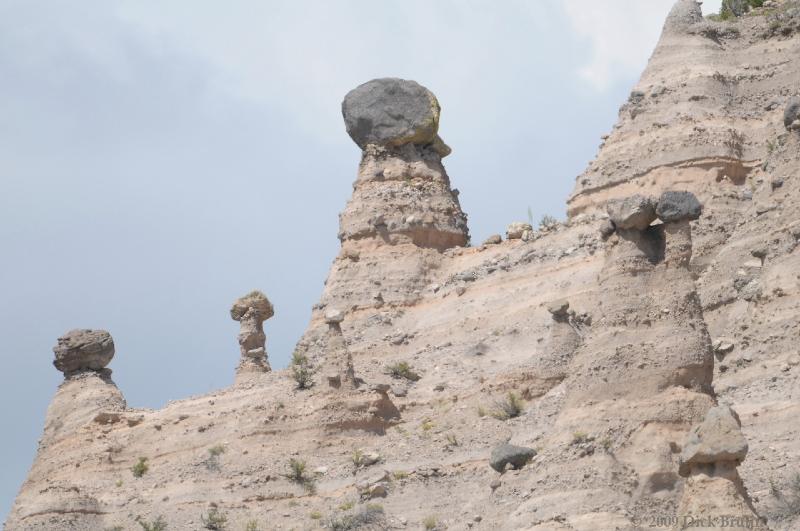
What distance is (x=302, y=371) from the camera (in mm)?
46094

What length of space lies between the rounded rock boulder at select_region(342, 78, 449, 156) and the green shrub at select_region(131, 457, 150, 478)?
11.4 m

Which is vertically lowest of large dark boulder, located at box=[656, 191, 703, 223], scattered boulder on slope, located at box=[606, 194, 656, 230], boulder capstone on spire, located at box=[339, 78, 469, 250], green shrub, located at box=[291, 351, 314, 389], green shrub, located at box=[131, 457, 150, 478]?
large dark boulder, located at box=[656, 191, 703, 223]

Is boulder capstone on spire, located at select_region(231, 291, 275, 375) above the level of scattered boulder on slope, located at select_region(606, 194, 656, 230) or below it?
above

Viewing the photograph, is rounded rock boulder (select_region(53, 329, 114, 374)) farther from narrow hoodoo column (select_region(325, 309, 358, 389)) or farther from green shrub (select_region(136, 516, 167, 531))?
narrow hoodoo column (select_region(325, 309, 358, 389))

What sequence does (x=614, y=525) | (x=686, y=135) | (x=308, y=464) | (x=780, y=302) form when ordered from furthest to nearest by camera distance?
(x=686, y=135), (x=308, y=464), (x=780, y=302), (x=614, y=525)

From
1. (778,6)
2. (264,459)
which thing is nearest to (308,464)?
(264,459)

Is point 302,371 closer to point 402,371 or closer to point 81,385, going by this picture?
point 402,371

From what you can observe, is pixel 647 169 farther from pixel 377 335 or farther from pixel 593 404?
pixel 593 404

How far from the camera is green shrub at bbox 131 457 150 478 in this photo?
46.5 meters

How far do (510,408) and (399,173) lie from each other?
12.2 m

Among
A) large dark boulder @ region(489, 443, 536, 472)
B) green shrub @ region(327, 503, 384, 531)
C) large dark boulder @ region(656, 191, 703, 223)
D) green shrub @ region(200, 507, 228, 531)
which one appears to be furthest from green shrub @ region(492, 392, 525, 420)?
large dark boulder @ region(656, 191, 703, 223)

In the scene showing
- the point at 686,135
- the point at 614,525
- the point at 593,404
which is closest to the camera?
A: the point at 614,525

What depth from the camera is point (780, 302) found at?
118ft

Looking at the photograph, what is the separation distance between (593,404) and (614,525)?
288cm
